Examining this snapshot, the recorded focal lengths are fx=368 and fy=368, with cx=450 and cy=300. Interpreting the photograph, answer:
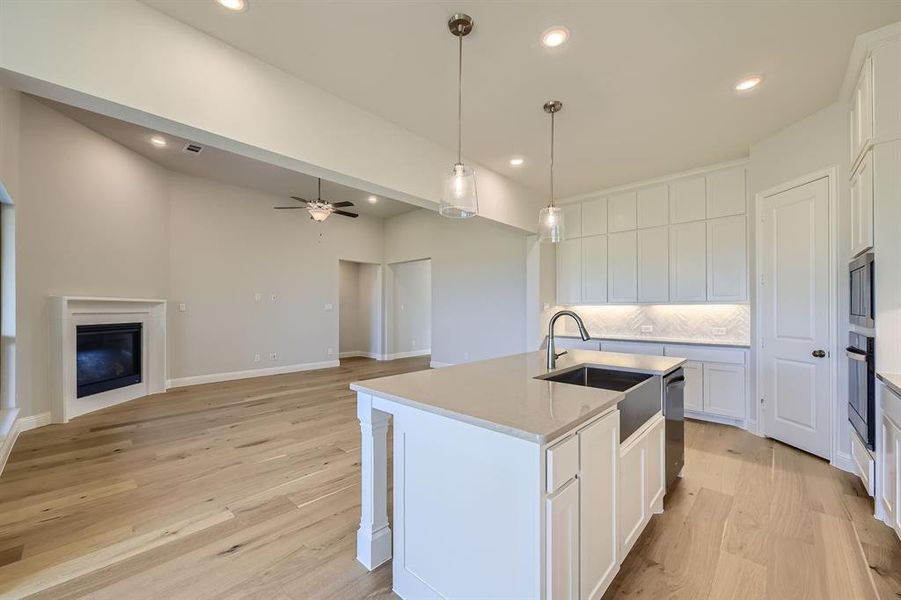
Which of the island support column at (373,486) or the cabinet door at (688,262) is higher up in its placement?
the cabinet door at (688,262)

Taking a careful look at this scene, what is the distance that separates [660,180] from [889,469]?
3524 millimetres

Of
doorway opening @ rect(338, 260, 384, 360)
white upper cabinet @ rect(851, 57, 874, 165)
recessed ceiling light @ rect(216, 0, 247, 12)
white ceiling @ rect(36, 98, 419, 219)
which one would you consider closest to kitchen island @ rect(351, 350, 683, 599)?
recessed ceiling light @ rect(216, 0, 247, 12)

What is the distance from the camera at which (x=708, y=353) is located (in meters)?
4.08

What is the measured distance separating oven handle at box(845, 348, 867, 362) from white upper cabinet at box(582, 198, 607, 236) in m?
2.82

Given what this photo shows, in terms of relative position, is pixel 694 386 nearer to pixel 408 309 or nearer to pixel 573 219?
pixel 573 219

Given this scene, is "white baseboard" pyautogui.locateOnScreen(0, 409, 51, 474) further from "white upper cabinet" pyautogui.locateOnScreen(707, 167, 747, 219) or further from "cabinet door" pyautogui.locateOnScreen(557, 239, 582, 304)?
"white upper cabinet" pyautogui.locateOnScreen(707, 167, 747, 219)

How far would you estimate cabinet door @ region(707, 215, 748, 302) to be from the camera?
4.00 m

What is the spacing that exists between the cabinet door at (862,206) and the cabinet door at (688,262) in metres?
1.51

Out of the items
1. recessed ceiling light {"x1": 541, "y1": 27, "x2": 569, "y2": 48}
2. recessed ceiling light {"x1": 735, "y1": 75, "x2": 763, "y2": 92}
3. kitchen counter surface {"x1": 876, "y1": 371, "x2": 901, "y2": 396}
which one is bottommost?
kitchen counter surface {"x1": 876, "y1": 371, "x2": 901, "y2": 396}

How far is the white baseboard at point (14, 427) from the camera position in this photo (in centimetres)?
288

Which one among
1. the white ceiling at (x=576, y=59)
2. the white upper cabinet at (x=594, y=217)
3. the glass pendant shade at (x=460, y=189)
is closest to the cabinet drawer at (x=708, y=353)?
the white upper cabinet at (x=594, y=217)

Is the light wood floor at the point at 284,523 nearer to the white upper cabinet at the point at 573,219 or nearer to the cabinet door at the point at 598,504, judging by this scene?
the cabinet door at the point at 598,504

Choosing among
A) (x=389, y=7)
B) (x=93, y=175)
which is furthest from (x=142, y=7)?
(x=93, y=175)

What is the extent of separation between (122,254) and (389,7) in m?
4.82
